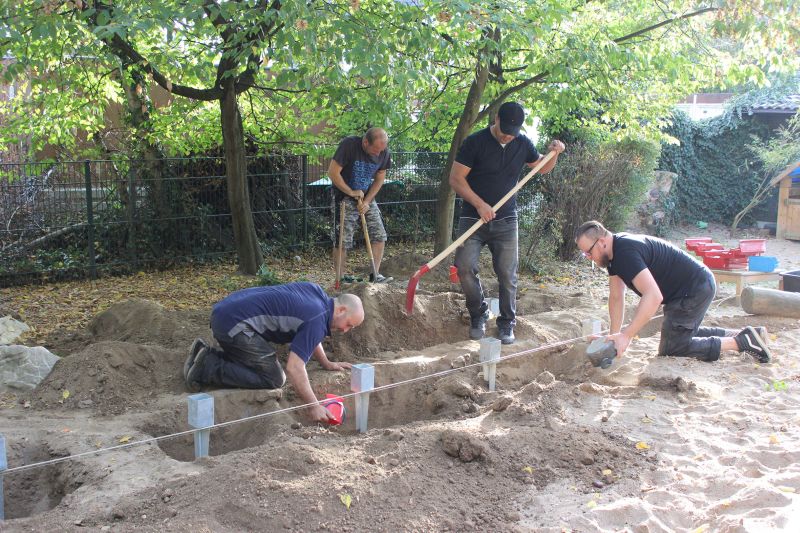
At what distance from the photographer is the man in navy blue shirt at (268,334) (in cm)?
447

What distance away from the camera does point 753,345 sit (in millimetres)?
5938

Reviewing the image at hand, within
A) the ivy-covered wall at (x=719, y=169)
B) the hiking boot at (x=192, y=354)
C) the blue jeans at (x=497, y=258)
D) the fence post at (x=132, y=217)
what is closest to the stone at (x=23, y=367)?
the hiking boot at (x=192, y=354)

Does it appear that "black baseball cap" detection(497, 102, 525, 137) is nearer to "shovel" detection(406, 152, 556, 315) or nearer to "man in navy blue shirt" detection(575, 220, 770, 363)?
"shovel" detection(406, 152, 556, 315)

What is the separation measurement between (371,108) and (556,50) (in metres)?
2.41

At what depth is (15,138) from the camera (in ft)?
30.3

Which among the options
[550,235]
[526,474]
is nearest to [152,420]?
[526,474]

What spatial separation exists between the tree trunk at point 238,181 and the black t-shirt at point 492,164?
3.89 metres

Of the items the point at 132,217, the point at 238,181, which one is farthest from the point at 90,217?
the point at 238,181

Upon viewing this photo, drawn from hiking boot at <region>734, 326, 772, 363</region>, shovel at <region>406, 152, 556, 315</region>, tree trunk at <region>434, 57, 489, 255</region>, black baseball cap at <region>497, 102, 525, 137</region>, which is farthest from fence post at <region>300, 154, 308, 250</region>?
hiking boot at <region>734, 326, 772, 363</region>

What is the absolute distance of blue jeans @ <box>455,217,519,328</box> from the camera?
6.10m

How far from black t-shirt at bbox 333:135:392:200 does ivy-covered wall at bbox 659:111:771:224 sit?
12101 millimetres

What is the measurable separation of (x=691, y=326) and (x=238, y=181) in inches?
230

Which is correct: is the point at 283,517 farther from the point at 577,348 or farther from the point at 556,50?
the point at 556,50

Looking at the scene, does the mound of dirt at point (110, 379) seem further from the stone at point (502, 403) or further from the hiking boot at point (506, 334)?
the hiking boot at point (506, 334)
